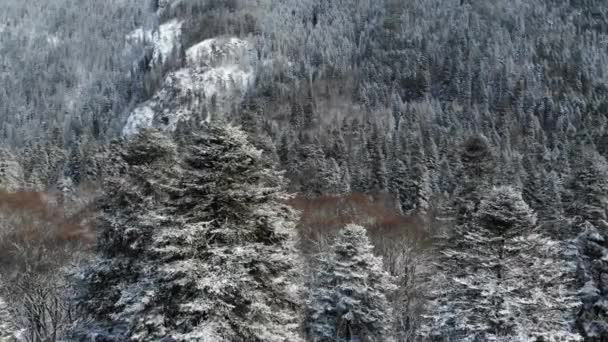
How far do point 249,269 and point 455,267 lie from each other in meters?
12.8

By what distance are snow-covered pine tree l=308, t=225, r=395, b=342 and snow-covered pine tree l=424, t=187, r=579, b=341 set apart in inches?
357

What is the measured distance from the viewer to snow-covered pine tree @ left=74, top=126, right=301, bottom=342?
16.5 meters

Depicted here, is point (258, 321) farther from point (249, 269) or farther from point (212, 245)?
point (212, 245)

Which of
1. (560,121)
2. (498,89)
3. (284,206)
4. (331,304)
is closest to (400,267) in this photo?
(331,304)

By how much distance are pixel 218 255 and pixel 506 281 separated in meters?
13.9

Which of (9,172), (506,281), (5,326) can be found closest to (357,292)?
(506,281)

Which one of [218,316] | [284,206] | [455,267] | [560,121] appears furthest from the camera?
[560,121]

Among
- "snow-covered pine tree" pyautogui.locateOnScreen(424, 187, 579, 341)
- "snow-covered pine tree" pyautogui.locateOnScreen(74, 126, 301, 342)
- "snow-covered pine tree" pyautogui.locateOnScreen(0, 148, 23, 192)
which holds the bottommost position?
"snow-covered pine tree" pyautogui.locateOnScreen(0, 148, 23, 192)

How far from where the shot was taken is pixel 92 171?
103 metres

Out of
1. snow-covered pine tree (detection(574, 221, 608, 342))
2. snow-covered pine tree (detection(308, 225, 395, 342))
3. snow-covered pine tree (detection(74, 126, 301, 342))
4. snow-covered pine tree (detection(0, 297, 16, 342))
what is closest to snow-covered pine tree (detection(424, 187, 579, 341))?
snow-covered pine tree (detection(574, 221, 608, 342))

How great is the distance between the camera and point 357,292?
34938mm

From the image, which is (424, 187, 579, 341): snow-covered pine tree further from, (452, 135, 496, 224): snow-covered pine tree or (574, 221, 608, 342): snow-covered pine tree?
(452, 135, 496, 224): snow-covered pine tree

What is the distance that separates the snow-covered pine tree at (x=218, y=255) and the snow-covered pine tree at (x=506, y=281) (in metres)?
9.88

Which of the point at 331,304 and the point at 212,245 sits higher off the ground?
the point at 212,245
